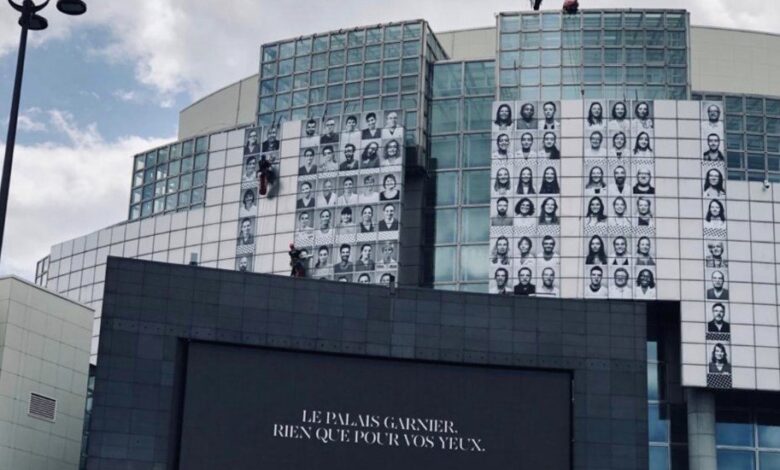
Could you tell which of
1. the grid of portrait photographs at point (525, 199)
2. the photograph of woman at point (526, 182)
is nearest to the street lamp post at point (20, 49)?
the grid of portrait photographs at point (525, 199)

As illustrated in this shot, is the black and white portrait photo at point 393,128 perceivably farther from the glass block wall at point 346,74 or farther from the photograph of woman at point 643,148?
the photograph of woman at point 643,148

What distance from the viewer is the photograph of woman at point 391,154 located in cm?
7725

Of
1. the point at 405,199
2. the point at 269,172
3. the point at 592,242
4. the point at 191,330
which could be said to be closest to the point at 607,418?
the point at 191,330

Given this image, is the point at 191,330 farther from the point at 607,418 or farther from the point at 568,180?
the point at 568,180

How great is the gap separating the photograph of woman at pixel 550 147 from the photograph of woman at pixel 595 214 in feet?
9.91

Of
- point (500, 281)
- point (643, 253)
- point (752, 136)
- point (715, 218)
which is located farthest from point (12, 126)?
point (752, 136)

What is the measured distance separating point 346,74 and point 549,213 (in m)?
15.0

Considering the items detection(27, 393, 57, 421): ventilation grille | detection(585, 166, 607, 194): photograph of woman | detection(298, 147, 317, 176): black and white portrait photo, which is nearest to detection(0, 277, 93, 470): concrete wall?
detection(27, 393, 57, 421): ventilation grille

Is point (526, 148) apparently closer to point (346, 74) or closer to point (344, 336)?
point (346, 74)

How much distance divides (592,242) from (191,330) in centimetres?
2811

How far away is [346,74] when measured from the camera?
8188 centimetres

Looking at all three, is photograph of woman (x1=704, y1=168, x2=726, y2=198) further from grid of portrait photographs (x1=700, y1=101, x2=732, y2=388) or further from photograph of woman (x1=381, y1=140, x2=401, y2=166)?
photograph of woman (x1=381, y1=140, x2=401, y2=166)

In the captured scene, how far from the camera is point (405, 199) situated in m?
78.2

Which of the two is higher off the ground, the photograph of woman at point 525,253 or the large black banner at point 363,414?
the photograph of woman at point 525,253
